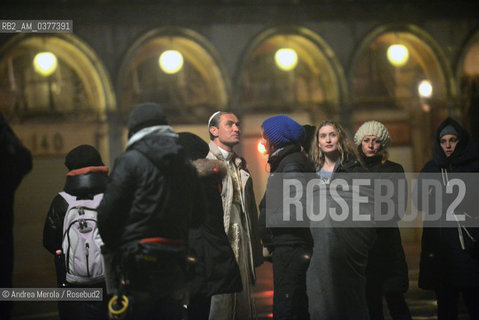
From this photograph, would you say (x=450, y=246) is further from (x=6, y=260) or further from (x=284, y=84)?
(x=284, y=84)

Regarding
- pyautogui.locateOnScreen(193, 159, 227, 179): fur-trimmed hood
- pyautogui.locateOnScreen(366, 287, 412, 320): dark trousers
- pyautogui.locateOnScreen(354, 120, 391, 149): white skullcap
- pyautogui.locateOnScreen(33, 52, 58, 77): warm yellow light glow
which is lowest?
pyautogui.locateOnScreen(366, 287, 412, 320): dark trousers

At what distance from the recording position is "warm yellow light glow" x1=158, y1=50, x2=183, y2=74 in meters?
18.3

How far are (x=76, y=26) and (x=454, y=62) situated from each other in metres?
8.63

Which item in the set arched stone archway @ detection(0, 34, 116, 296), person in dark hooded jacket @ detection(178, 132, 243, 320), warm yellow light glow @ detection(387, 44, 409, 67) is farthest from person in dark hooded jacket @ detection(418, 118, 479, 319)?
warm yellow light glow @ detection(387, 44, 409, 67)

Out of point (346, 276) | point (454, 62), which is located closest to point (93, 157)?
point (346, 276)

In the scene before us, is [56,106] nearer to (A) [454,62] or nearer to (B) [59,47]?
(B) [59,47]

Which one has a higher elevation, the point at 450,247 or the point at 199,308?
the point at 450,247

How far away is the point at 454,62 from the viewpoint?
19.4 m

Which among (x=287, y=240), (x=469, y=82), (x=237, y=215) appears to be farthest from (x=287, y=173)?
(x=469, y=82)

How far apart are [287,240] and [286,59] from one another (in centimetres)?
1284

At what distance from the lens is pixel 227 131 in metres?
7.46

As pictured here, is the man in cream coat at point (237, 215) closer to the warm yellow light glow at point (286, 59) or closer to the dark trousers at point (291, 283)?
the dark trousers at point (291, 283)

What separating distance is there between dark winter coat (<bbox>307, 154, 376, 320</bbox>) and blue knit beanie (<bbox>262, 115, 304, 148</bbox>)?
2.39 ft

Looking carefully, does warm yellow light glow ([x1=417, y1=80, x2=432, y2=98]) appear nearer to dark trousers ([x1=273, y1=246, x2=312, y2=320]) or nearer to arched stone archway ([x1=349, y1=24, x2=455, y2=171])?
arched stone archway ([x1=349, y1=24, x2=455, y2=171])
